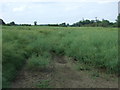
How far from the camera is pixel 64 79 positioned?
19.0ft

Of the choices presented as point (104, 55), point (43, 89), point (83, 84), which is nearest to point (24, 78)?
point (43, 89)

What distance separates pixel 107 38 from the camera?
894cm

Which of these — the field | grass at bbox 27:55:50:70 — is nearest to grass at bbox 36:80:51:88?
the field

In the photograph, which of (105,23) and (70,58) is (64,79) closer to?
(70,58)

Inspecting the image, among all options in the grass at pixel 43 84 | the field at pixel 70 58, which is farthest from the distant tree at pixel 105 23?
the grass at pixel 43 84

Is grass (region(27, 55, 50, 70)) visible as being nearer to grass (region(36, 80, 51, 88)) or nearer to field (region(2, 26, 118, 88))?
field (region(2, 26, 118, 88))

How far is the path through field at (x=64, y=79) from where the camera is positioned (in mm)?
5409

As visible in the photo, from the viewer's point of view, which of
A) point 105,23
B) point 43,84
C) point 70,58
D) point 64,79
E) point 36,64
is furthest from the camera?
point 105,23

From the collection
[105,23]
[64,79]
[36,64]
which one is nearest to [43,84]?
[64,79]

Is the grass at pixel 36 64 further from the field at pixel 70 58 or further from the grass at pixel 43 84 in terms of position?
the grass at pixel 43 84

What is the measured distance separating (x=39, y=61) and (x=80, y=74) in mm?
1132

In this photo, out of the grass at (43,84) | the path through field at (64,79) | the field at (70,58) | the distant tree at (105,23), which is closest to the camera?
the grass at (43,84)

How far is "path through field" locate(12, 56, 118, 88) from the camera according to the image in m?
5.41

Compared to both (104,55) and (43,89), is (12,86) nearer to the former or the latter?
(43,89)
